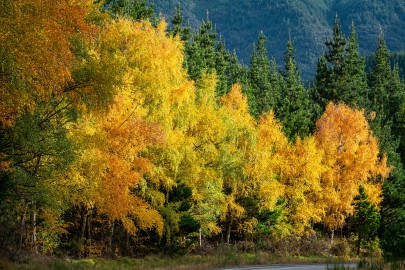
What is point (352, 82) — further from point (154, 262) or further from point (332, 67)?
point (154, 262)

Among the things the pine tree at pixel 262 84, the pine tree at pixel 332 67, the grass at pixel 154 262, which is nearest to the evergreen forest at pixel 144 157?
the grass at pixel 154 262

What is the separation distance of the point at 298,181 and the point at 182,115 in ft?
55.4

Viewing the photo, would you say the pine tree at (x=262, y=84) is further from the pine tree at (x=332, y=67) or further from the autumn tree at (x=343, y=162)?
the autumn tree at (x=343, y=162)

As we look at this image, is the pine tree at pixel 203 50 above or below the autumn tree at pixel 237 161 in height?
above

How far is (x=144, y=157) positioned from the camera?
28.5 metres

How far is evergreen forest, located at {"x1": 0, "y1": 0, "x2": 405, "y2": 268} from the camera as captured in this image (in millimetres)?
14727

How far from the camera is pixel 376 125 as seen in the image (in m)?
70.1

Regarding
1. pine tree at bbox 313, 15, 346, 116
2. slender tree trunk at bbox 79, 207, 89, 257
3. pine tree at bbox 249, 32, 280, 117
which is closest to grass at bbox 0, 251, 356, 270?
slender tree trunk at bbox 79, 207, 89, 257

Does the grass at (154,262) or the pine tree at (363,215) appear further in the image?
the pine tree at (363,215)

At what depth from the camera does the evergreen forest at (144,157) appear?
1473cm

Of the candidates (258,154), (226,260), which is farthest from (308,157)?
(226,260)

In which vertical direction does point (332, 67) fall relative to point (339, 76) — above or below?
above

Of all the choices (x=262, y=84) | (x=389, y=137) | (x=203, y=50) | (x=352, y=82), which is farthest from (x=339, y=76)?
(x=203, y=50)

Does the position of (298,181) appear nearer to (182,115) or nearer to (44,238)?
(182,115)
